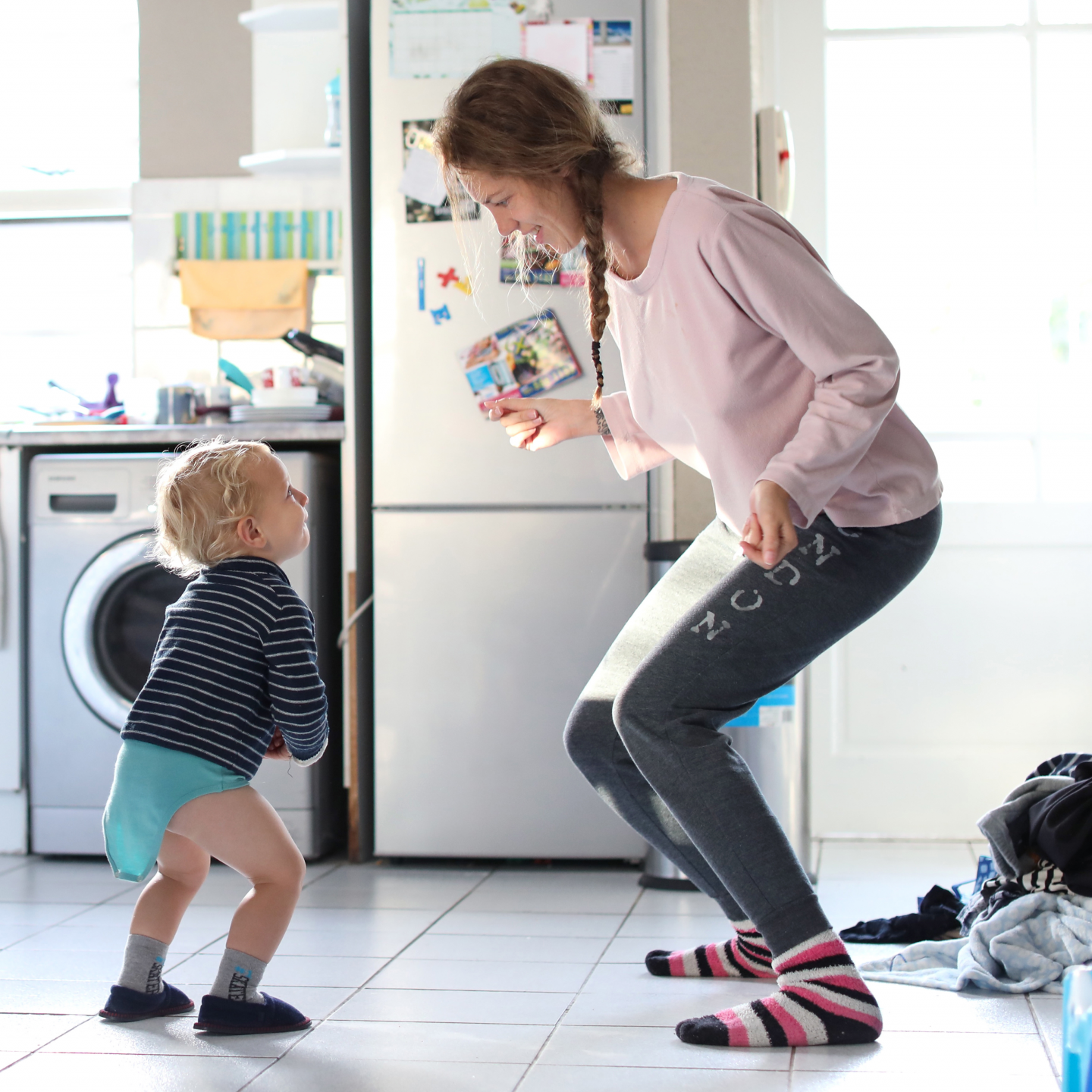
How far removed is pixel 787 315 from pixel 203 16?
117 inches

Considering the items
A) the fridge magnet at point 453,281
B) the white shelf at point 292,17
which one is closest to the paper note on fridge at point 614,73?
the fridge magnet at point 453,281

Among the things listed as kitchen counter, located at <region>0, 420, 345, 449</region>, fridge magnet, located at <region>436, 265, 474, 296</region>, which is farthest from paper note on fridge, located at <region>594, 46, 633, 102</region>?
kitchen counter, located at <region>0, 420, 345, 449</region>

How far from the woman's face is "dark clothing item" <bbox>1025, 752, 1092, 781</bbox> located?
3.73ft

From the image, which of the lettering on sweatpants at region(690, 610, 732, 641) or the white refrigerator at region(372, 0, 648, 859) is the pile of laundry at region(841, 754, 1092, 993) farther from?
the white refrigerator at region(372, 0, 648, 859)

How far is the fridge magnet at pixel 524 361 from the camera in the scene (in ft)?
8.82

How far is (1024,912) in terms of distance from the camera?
6.02ft

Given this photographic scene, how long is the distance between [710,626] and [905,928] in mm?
884

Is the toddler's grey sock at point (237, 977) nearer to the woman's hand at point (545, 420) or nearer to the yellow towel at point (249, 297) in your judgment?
the woman's hand at point (545, 420)

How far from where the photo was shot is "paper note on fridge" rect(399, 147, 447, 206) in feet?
8.86

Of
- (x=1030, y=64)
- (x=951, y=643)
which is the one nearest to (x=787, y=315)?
(x=951, y=643)

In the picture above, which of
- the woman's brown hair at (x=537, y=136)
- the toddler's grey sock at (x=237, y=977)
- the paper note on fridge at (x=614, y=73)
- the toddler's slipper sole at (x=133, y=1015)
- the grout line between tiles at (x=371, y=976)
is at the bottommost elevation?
the grout line between tiles at (x=371, y=976)

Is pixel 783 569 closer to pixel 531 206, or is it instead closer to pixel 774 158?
pixel 531 206

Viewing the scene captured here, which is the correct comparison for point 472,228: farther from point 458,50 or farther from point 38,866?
point 38,866

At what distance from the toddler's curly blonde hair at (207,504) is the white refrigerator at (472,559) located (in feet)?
3.39
